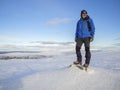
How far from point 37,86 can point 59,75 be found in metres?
1.02

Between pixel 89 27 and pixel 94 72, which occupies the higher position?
pixel 89 27

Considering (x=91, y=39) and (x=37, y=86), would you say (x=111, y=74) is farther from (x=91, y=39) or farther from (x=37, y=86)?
(x=37, y=86)

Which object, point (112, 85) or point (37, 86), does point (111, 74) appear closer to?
point (112, 85)

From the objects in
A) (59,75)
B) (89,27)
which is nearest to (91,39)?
(89,27)

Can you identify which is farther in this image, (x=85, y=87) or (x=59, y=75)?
(x=59, y=75)

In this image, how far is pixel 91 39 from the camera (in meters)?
7.89

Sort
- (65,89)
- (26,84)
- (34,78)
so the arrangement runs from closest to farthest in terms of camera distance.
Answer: (65,89) < (26,84) < (34,78)

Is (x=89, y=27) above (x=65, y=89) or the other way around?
above

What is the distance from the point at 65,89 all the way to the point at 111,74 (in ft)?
7.18

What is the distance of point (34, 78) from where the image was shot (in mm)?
7562

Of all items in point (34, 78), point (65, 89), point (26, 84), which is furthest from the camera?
point (34, 78)

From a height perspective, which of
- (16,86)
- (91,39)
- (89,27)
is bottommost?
(16,86)

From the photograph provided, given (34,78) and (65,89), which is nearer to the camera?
(65,89)

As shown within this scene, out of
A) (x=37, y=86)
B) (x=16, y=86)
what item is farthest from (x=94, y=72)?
(x=16, y=86)
